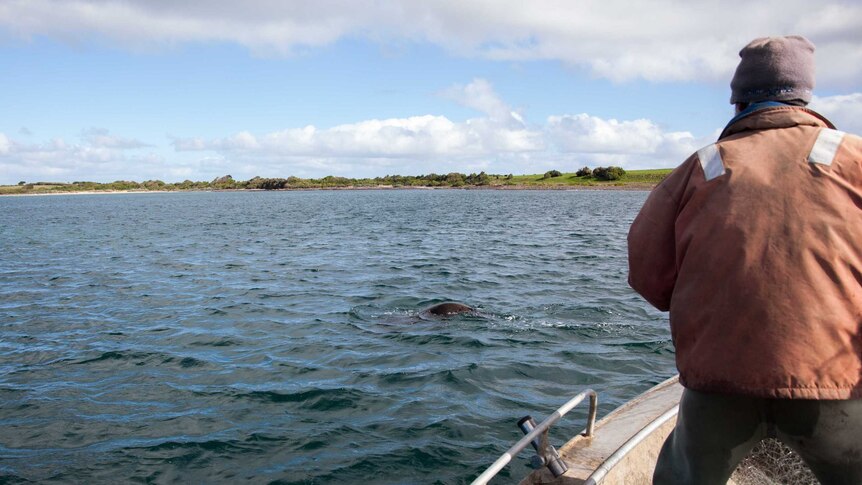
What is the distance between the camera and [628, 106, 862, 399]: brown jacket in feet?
9.00

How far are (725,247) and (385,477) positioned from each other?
5.94 m

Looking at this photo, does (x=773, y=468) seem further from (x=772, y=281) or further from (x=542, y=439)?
(x=772, y=281)

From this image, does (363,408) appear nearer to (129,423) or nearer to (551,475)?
(129,423)

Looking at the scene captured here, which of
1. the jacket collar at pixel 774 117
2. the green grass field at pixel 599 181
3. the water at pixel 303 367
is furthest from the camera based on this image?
the green grass field at pixel 599 181

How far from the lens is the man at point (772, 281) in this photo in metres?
2.75

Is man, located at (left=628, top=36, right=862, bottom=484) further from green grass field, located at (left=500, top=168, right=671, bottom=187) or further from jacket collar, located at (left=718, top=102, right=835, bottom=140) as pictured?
green grass field, located at (left=500, top=168, right=671, bottom=187)

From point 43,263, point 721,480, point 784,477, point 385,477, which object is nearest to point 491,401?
point 385,477

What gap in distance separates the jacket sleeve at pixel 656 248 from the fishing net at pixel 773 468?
11.0ft

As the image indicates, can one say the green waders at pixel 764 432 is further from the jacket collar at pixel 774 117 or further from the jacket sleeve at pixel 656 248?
the jacket collar at pixel 774 117

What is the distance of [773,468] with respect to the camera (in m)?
5.95

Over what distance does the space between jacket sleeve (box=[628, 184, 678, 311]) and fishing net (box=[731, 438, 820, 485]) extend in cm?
335

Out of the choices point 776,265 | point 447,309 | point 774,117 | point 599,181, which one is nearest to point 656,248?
point 776,265

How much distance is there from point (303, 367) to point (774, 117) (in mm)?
10094

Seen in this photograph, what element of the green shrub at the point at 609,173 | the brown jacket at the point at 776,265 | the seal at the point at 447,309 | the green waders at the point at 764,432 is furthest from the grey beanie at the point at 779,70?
the green shrub at the point at 609,173
